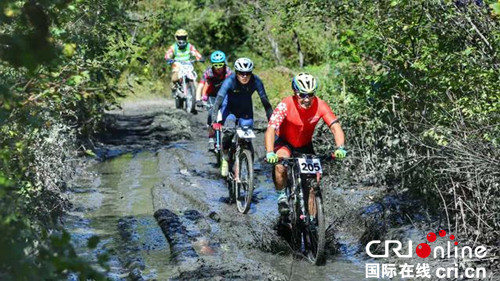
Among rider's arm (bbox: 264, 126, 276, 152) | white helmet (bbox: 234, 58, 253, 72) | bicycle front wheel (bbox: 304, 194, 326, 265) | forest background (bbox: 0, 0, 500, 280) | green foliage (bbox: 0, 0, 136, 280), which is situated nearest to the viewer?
green foliage (bbox: 0, 0, 136, 280)

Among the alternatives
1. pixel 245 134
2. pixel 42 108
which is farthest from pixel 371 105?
pixel 42 108

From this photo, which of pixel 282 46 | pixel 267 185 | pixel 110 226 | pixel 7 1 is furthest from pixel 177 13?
pixel 7 1

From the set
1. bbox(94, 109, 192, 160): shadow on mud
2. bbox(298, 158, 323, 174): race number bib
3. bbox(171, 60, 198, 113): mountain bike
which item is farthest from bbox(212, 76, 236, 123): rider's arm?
bbox(171, 60, 198, 113): mountain bike

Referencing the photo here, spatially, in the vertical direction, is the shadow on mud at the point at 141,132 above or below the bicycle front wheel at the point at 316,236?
above

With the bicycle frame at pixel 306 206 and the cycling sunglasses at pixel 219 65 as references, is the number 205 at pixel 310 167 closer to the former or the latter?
the bicycle frame at pixel 306 206

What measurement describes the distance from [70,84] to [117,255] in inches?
100

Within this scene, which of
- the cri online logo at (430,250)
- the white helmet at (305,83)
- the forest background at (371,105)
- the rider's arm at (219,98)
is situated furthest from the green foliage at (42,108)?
the cri online logo at (430,250)

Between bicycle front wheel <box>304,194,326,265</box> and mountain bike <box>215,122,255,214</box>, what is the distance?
5.98 feet

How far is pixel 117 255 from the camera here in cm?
953

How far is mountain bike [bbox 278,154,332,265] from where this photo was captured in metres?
8.79

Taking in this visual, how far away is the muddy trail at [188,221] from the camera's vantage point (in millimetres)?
8703

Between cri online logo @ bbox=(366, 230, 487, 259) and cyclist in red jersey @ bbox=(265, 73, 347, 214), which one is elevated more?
cyclist in red jersey @ bbox=(265, 73, 347, 214)

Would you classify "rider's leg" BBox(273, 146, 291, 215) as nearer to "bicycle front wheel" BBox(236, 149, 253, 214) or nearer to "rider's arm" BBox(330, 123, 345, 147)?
"rider's arm" BBox(330, 123, 345, 147)

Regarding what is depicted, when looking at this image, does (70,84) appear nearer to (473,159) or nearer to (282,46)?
(473,159)
